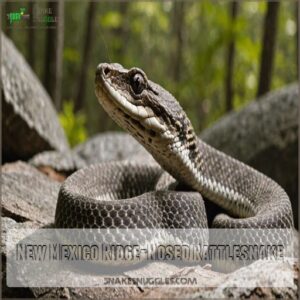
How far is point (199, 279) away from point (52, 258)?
3.33ft

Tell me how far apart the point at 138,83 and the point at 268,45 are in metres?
5.24

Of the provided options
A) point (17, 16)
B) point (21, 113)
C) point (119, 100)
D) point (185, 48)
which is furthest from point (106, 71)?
point (185, 48)

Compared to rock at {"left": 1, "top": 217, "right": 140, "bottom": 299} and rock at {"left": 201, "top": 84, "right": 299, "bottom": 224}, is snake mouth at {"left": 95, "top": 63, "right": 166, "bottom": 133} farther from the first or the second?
rock at {"left": 201, "top": 84, "right": 299, "bottom": 224}

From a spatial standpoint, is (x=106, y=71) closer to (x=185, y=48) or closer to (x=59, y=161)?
(x=59, y=161)

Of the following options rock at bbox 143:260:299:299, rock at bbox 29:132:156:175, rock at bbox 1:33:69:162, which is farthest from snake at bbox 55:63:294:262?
rock at bbox 1:33:69:162

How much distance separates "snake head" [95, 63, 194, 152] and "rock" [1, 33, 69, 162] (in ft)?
10.1

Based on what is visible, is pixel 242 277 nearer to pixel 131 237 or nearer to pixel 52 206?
pixel 131 237

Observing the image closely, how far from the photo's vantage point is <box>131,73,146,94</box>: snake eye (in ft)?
11.8

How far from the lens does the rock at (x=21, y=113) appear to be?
651 cm

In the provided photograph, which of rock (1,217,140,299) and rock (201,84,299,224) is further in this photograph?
rock (201,84,299,224)

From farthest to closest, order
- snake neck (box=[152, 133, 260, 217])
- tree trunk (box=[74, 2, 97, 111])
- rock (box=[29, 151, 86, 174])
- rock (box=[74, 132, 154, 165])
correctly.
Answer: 1. tree trunk (box=[74, 2, 97, 111])
2. rock (box=[74, 132, 154, 165])
3. rock (box=[29, 151, 86, 174])
4. snake neck (box=[152, 133, 260, 217])

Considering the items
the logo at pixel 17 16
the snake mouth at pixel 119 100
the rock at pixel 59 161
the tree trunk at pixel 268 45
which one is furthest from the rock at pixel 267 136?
the logo at pixel 17 16

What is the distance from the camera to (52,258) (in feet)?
11.8

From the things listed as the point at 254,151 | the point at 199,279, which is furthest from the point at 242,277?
the point at 254,151
